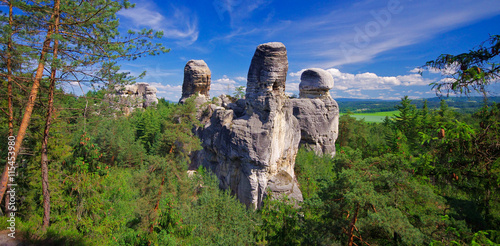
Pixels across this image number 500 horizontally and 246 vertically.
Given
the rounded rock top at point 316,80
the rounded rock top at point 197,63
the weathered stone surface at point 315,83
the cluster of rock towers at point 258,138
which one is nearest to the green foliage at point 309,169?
the cluster of rock towers at point 258,138

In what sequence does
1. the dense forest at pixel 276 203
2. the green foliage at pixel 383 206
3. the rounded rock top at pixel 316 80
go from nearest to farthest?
the dense forest at pixel 276 203 < the green foliage at pixel 383 206 < the rounded rock top at pixel 316 80

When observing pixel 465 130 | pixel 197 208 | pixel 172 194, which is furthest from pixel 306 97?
pixel 465 130

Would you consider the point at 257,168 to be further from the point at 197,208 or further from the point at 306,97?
the point at 306,97

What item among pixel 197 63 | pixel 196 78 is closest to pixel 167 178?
pixel 196 78

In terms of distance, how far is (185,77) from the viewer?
23.2 m

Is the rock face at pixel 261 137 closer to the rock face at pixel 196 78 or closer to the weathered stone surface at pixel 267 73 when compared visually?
the weathered stone surface at pixel 267 73

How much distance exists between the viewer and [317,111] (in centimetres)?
2172

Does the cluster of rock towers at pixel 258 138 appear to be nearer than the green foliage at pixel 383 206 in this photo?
No

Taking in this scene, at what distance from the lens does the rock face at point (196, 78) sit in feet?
74.2

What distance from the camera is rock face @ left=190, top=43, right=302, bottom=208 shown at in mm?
13350

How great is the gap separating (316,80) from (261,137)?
11532 millimetres

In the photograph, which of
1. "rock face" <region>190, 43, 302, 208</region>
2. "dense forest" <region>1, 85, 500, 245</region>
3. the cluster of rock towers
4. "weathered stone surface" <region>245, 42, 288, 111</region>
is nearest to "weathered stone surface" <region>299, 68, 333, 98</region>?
the cluster of rock towers

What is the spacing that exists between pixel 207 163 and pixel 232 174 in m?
3.33

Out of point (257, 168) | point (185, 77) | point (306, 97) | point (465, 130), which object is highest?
point (185, 77)
